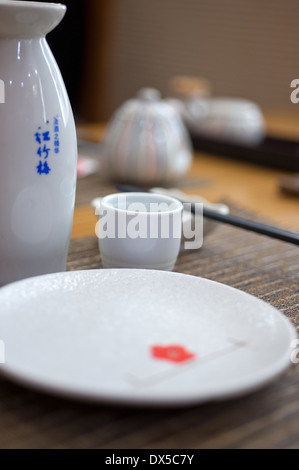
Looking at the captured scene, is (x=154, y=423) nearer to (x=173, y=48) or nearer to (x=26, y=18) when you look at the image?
(x=26, y=18)

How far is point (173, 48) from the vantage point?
11.3 feet

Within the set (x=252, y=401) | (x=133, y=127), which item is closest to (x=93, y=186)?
(x=133, y=127)

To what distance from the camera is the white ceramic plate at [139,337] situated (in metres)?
0.37

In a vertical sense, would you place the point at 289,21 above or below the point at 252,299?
above

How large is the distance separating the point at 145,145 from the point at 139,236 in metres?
0.56

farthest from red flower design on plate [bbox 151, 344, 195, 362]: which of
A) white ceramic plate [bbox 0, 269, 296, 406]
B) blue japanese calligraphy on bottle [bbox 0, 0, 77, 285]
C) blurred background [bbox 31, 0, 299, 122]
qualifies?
blurred background [bbox 31, 0, 299, 122]

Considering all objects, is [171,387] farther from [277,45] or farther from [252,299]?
[277,45]

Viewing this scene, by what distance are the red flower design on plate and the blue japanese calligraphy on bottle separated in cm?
20

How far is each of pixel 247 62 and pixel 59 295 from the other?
2832 mm

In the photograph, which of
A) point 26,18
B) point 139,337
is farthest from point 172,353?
point 26,18

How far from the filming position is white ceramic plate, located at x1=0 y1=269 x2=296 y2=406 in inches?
14.6

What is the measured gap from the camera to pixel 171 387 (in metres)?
0.38

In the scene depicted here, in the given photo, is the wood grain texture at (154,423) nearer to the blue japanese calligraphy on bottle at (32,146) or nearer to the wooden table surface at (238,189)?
the blue japanese calligraphy on bottle at (32,146)

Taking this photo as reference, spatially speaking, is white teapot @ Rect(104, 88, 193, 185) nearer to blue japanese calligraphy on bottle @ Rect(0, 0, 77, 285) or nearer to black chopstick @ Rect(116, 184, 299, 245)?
black chopstick @ Rect(116, 184, 299, 245)
